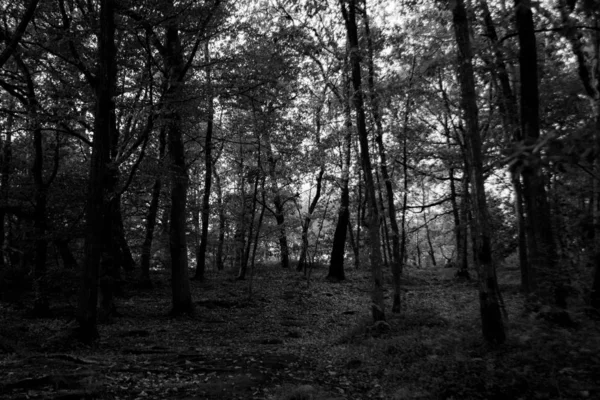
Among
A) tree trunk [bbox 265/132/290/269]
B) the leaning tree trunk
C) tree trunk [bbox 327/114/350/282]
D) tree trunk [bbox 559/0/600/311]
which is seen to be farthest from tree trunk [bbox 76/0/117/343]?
tree trunk [bbox 327/114/350/282]

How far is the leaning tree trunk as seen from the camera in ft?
23.7

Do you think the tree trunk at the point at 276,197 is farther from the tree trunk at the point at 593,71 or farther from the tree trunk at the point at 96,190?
the tree trunk at the point at 593,71

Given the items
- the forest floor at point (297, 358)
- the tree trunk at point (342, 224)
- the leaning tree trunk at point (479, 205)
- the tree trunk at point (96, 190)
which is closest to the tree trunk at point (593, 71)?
the forest floor at point (297, 358)

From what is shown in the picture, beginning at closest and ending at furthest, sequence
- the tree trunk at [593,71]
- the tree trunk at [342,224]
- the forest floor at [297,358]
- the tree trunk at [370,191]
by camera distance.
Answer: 1. the tree trunk at [593,71]
2. the forest floor at [297,358]
3. the tree trunk at [370,191]
4. the tree trunk at [342,224]

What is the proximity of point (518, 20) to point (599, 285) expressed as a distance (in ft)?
18.5

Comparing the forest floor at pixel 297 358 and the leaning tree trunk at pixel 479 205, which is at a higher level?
the leaning tree trunk at pixel 479 205

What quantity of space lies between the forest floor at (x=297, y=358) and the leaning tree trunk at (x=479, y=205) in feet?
1.48

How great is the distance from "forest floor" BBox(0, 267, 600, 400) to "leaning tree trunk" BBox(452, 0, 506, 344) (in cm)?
45

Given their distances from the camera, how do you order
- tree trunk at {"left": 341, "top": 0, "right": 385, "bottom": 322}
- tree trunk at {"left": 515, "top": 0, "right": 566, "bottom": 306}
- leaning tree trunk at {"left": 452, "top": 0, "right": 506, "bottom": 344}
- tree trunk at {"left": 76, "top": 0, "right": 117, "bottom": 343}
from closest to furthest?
leaning tree trunk at {"left": 452, "top": 0, "right": 506, "bottom": 344} → tree trunk at {"left": 515, "top": 0, "right": 566, "bottom": 306} → tree trunk at {"left": 76, "top": 0, "right": 117, "bottom": 343} → tree trunk at {"left": 341, "top": 0, "right": 385, "bottom": 322}

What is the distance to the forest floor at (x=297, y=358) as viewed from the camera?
5.63 m

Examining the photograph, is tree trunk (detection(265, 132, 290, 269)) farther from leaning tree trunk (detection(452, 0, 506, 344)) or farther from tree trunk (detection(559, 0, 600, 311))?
leaning tree trunk (detection(452, 0, 506, 344))

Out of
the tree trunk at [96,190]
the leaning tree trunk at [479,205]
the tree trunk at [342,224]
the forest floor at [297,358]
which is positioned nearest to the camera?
the forest floor at [297,358]

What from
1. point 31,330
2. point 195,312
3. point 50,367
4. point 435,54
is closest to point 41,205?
point 31,330

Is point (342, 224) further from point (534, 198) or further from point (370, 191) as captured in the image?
point (534, 198)
